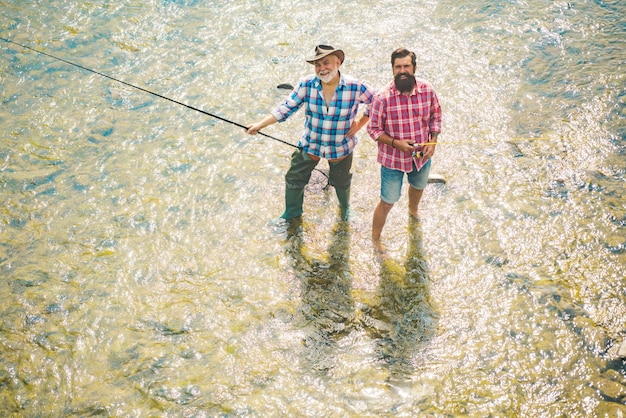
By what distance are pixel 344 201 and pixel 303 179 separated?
607 millimetres

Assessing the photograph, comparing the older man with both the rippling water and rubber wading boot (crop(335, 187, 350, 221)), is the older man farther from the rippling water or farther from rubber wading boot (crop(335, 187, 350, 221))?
the rippling water

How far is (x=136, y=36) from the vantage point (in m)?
8.96

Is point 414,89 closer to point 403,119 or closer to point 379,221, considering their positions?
point 403,119

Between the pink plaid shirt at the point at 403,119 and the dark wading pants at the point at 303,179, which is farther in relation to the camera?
the dark wading pants at the point at 303,179

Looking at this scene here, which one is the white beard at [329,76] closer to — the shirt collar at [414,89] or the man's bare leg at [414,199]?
the shirt collar at [414,89]

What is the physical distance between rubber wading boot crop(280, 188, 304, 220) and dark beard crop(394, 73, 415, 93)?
5.27ft

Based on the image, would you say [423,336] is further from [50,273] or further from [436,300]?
[50,273]

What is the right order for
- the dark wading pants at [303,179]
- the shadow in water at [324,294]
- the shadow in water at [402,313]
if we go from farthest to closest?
1. the dark wading pants at [303,179]
2. the shadow in water at [324,294]
3. the shadow in water at [402,313]

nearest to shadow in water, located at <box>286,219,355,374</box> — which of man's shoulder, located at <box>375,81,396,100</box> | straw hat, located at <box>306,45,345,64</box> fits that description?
man's shoulder, located at <box>375,81,396,100</box>

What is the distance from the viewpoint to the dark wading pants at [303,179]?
5.30 m

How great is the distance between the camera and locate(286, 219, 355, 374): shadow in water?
4531 mm

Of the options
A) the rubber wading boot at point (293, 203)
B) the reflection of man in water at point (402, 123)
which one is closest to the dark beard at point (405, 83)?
the reflection of man in water at point (402, 123)

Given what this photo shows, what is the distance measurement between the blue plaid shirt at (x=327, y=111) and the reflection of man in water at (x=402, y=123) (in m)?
0.23

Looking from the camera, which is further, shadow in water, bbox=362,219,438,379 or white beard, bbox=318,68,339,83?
white beard, bbox=318,68,339,83
